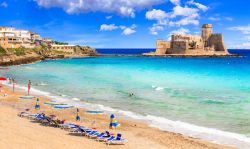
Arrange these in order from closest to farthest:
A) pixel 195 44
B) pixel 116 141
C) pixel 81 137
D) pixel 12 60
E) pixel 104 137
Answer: pixel 116 141 < pixel 104 137 < pixel 81 137 < pixel 12 60 < pixel 195 44

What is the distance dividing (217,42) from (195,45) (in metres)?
11.1

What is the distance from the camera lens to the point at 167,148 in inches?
679

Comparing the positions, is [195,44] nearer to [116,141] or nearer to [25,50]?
[25,50]

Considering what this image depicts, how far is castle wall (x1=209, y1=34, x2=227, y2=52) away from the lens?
164000 millimetres

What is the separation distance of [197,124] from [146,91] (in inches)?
664

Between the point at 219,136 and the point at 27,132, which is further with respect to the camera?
the point at 219,136

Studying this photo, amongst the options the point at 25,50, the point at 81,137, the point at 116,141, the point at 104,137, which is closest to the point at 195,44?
the point at 25,50

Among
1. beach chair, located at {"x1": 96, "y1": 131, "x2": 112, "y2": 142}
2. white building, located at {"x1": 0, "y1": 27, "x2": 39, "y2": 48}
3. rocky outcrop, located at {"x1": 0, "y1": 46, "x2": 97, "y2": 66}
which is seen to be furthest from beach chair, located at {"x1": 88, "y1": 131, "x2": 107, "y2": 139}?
white building, located at {"x1": 0, "y1": 27, "x2": 39, "y2": 48}

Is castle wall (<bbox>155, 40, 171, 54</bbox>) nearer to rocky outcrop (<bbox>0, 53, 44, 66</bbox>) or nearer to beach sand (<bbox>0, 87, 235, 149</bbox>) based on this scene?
rocky outcrop (<bbox>0, 53, 44, 66</bbox>)

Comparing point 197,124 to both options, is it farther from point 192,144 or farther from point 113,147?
point 113,147

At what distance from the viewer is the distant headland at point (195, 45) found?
161m

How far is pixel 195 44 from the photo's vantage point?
16050cm

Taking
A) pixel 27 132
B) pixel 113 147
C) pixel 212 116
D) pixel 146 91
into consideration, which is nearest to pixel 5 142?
pixel 27 132

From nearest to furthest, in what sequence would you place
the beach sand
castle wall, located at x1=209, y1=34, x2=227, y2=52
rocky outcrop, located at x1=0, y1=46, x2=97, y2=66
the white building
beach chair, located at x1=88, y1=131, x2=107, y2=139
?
the beach sand, beach chair, located at x1=88, y1=131, x2=107, y2=139, rocky outcrop, located at x1=0, y1=46, x2=97, y2=66, the white building, castle wall, located at x1=209, y1=34, x2=227, y2=52
